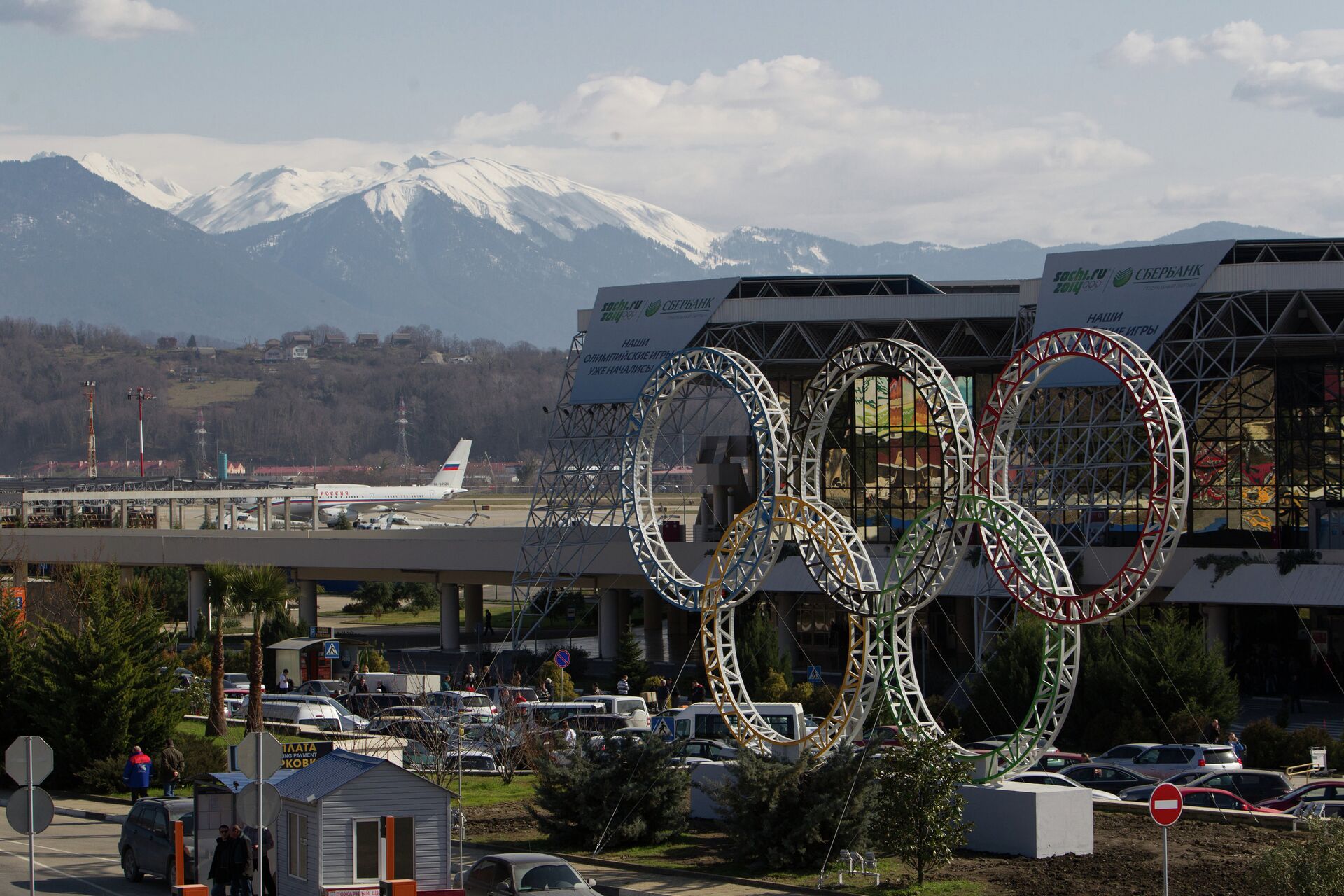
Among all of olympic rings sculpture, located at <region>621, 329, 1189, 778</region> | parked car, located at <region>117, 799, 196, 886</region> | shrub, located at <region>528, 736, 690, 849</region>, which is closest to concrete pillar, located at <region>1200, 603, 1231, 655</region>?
olympic rings sculpture, located at <region>621, 329, 1189, 778</region>

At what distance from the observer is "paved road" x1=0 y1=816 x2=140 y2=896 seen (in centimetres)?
2655

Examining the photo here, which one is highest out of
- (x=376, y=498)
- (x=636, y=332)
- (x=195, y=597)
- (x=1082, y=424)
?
(x=636, y=332)

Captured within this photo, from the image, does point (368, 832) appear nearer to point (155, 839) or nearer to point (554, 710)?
point (155, 839)

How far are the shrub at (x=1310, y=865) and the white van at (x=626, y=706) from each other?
2481 centimetres

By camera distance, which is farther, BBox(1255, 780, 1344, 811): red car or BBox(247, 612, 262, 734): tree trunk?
BBox(247, 612, 262, 734): tree trunk

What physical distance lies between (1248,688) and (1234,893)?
3156 centimetres

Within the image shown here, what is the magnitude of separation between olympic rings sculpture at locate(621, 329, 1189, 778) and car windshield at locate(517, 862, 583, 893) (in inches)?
278

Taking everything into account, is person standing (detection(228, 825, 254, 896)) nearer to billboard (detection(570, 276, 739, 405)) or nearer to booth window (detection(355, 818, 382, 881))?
booth window (detection(355, 818, 382, 881))

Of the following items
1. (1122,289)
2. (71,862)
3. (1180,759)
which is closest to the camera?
(71,862)

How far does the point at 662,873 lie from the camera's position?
2767 cm

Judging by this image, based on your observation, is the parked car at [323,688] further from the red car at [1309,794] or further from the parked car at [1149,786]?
the red car at [1309,794]

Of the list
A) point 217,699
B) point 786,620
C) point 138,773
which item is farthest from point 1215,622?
point 138,773

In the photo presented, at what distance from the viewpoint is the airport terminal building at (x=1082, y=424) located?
53531 mm

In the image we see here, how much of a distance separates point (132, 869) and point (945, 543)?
15.4 metres
